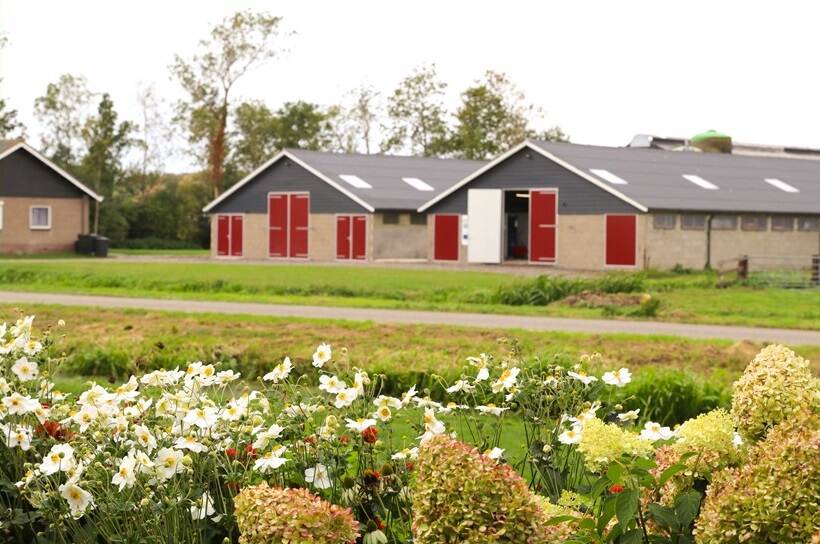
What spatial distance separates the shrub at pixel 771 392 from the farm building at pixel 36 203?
5885cm

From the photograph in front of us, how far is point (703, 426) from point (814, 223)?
153ft

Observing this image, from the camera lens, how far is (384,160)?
62.2 m

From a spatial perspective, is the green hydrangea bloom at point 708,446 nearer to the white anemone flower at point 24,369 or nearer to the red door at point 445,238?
the white anemone flower at point 24,369

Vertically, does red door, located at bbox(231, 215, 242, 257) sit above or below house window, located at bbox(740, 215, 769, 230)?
below

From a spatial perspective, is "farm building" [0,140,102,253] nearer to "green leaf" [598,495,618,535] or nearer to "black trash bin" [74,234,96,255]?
"black trash bin" [74,234,96,255]

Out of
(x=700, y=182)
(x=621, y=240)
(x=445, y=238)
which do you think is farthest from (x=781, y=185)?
(x=445, y=238)

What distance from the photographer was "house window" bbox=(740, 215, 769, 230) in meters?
47.5

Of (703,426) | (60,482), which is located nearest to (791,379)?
(703,426)

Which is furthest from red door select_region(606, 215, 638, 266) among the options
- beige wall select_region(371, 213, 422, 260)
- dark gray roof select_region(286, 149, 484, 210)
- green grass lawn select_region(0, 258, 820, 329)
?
dark gray roof select_region(286, 149, 484, 210)

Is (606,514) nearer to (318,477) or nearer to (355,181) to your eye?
(318,477)

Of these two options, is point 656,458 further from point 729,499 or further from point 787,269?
point 787,269

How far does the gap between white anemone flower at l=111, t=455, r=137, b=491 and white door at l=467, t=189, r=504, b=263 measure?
149 feet

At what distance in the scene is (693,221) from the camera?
151 ft

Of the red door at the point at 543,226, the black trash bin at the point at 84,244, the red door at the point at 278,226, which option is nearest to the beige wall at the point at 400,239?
the red door at the point at 278,226
